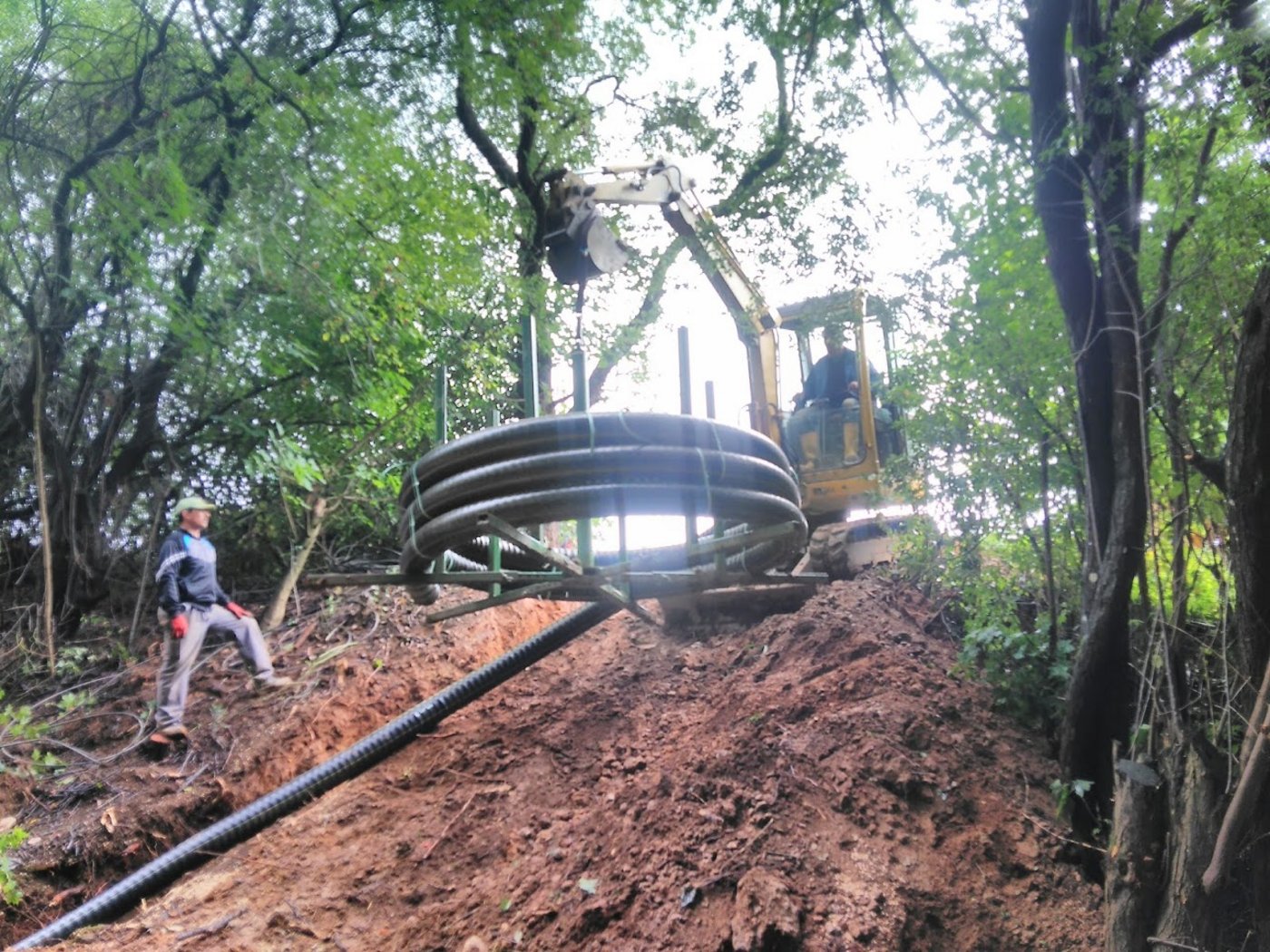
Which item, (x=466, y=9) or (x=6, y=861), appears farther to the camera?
(x=466, y=9)

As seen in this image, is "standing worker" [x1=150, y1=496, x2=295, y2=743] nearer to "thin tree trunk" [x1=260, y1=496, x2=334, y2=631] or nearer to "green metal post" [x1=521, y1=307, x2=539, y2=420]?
"thin tree trunk" [x1=260, y1=496, x2=334, y2=631]

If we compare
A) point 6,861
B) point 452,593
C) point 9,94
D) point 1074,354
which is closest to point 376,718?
point 452,593

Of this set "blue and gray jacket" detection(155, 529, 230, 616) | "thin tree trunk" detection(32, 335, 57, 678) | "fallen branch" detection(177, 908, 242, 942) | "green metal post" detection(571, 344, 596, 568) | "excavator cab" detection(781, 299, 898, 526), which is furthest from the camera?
"excavator cab" detection(781, 299, 898, 526)

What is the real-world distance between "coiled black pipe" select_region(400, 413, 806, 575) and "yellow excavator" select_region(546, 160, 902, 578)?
342 centimetres

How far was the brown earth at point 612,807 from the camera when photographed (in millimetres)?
2871

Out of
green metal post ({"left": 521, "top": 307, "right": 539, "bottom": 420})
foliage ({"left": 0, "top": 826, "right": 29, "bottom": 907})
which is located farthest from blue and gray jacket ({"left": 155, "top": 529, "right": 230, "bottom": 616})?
green metal post ({"left": 521, "top": 307, "right": 539, "bottom": 420})

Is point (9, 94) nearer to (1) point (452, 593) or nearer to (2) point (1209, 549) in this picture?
(1) point (452, 593)

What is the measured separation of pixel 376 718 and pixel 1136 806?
14.9 ft

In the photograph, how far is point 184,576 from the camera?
17.0 feet

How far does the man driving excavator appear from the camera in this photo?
7523mm

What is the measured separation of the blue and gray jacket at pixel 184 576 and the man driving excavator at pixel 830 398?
5.20 meters

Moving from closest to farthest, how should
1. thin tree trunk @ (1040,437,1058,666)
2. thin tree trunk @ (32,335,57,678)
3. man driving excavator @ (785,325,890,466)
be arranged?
thin tree trunk @ (1040,437,1058,666)
thin tree trunk @ (32,335,57,678)
man driving excavator @ (785,325,890,466)

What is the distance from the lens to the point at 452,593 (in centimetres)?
683

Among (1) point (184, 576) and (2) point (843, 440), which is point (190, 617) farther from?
(2) point (843, 440)
